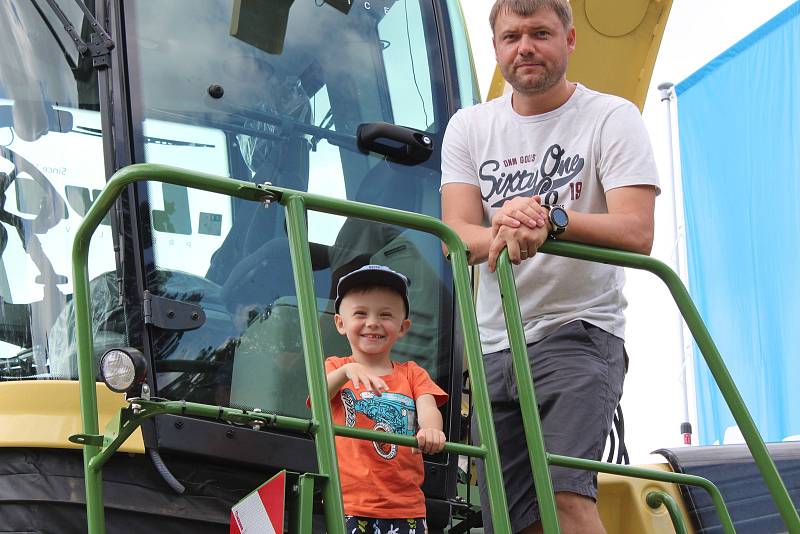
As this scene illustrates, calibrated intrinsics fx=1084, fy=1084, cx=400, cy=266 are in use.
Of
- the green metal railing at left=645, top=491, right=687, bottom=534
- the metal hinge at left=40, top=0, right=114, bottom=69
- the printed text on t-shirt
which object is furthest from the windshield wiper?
the green metal railing at left=645, top=491, right=687, bottom=534

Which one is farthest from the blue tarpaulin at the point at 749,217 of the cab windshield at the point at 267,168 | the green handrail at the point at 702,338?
the green handrail at the point at 702,338

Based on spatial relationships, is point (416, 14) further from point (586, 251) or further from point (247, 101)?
point (586, 251)

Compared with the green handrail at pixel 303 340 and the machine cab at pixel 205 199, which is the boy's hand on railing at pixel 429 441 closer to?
the green handrail at pixel 303 340

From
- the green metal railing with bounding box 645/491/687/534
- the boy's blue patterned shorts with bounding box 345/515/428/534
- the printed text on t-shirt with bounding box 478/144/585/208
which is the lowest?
the boy's blue patterned shorts with bounding box 345/515/428/534

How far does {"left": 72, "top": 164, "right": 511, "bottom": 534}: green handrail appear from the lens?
2.15m

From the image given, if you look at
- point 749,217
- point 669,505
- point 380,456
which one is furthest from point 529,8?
point 749,217

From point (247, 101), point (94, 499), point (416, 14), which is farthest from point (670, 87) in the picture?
point (94, 499)

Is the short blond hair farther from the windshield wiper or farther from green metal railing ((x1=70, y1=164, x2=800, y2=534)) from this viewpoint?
the windshield wiper

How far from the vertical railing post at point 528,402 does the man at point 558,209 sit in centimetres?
9

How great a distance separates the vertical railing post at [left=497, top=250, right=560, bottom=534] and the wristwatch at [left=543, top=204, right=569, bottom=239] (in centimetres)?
12

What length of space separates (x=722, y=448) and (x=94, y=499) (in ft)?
7.67

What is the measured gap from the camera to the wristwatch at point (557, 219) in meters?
2.53

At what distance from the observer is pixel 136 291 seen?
3.17 m

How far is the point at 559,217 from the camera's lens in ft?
8.31
